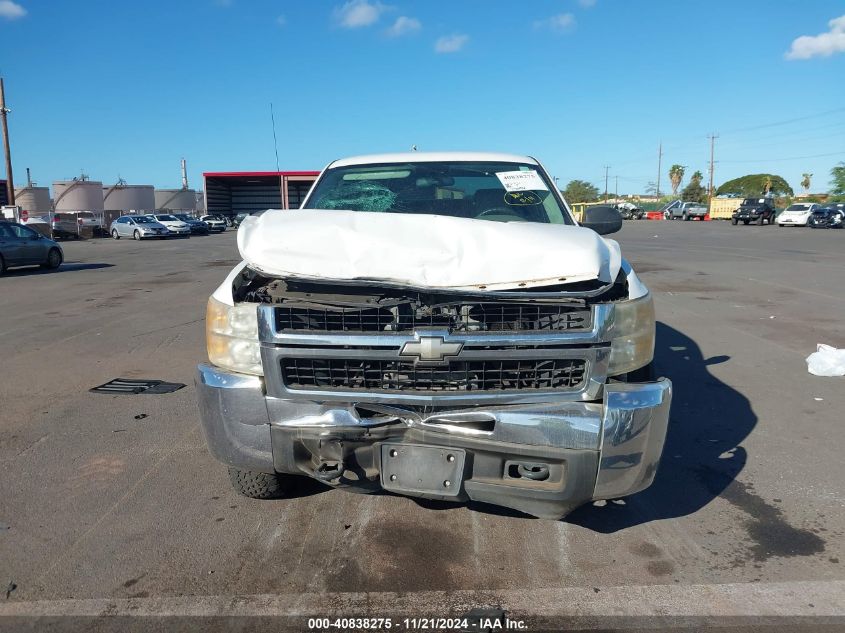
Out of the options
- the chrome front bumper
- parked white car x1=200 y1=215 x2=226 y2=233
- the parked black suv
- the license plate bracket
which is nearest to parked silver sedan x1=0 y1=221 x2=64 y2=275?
the chrome front bumper

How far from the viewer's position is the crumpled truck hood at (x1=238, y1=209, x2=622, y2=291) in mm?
2754

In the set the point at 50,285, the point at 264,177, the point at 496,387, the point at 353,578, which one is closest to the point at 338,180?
the point at 496,387

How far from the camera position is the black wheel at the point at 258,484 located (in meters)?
3.51

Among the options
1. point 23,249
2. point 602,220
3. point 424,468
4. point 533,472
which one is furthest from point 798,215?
point 424,468

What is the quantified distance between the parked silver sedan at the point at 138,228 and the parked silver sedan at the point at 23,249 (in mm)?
18981

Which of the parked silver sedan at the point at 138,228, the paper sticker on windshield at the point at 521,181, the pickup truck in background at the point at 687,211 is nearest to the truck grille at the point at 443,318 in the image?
the paper sticker on windshield at the point at 521,181

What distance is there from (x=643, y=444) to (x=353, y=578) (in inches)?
53.9

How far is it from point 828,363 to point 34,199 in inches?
2435

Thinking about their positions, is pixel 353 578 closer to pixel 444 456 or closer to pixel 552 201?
pixel 444 456

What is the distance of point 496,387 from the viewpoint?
278cm

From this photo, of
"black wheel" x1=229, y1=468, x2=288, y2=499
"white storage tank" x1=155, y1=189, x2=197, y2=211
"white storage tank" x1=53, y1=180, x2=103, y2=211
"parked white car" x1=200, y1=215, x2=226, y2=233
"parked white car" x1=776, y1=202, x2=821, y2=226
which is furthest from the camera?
"white storage tank" x1=155, y1=189, x2=197, y2=211

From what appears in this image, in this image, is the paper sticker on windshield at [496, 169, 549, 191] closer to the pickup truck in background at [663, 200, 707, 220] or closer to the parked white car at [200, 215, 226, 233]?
the parked white car at [200, 215, 226, 233]

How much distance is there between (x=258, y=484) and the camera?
3.54m

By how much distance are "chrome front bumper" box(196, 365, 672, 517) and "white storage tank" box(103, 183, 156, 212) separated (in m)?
61.4
